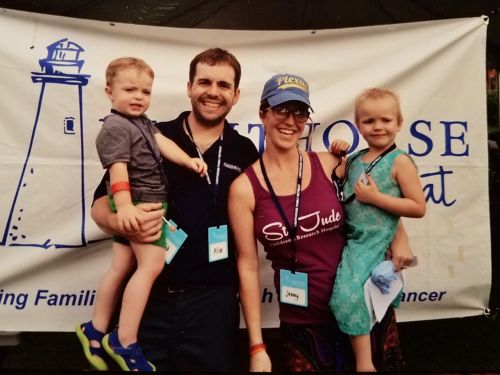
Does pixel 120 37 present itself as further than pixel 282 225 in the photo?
Yes

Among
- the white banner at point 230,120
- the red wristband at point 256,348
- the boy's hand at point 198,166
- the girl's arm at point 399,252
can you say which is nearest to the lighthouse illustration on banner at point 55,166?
the white banner at point 230,120

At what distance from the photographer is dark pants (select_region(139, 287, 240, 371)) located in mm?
1666

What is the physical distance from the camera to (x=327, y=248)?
1621 millimetres

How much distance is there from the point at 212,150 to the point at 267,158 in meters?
0.23

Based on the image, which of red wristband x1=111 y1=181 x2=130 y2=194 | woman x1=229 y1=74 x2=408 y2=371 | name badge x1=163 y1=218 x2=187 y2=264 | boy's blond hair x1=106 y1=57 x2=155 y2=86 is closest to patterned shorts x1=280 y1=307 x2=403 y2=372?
woman x1=229 y1=74 x2=408 y2=371

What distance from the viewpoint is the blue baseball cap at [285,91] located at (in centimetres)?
159

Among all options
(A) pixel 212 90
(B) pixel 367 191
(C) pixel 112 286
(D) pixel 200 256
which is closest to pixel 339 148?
(B) pixel 367 191

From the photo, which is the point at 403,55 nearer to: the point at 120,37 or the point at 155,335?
the point at 120,37

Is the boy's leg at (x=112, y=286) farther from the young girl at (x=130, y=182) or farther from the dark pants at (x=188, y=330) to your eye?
the dark pants at (x=188, y=330)

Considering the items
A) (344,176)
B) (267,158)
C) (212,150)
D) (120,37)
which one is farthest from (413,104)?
(120,37)

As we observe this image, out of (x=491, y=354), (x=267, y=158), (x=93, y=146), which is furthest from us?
(x=491, y=354)

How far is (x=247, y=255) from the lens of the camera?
1640mm

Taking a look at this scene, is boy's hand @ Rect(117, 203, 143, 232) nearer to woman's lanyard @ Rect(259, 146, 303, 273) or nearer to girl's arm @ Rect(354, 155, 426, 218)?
woman's lanyard @ Rect(259, 146, 303, 273)

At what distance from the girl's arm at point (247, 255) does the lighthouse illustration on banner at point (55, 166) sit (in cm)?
85
